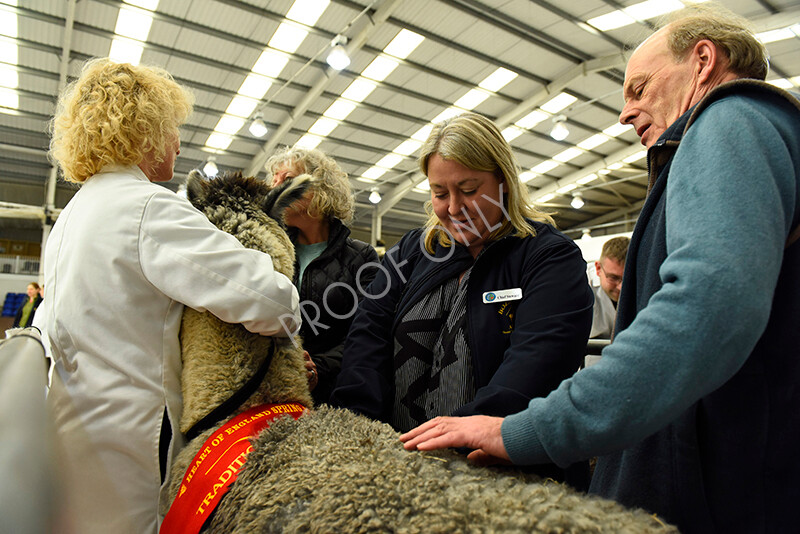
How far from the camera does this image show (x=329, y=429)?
116cm

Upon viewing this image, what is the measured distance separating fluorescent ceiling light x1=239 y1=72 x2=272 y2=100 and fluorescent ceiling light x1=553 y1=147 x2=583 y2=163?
A: 8.54 metres

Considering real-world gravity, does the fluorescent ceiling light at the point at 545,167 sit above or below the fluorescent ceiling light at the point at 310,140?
above

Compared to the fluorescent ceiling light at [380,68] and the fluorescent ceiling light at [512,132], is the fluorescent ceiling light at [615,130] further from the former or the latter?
the fluorescent ceiling light at [380,68]

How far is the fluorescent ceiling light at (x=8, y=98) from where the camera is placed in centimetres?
1041

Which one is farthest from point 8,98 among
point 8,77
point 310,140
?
point 310,140

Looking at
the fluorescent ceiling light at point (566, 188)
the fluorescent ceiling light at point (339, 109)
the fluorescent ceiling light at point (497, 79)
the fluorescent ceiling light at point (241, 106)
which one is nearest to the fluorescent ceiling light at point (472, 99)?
the fluorescent ceiling light at point (497, 79)

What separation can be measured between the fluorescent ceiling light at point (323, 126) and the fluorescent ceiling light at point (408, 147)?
78.4 inches

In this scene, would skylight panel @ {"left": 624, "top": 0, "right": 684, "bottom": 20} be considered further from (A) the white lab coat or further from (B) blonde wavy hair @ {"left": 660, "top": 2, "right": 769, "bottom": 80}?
(A) the white lab coat

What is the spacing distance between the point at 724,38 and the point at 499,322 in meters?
0.91

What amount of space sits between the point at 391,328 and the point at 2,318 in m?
15.5

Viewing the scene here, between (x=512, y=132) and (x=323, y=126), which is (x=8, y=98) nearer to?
(x=323, y=126)

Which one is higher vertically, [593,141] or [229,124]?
[593,141]

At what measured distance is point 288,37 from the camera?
8.99 meters

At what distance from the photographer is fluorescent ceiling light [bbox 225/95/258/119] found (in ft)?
35.8
